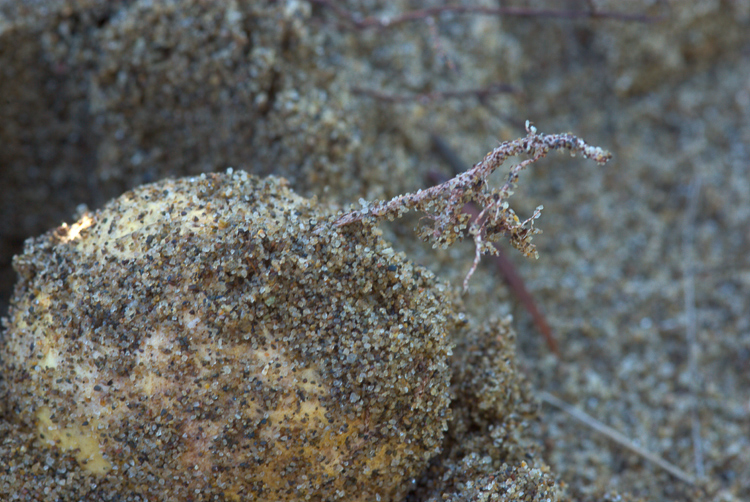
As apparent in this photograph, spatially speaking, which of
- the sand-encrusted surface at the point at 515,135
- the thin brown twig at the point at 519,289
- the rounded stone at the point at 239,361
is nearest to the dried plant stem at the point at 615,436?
the sand-encrusted surface at the point at 515,135

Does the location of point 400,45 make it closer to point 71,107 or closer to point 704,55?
point 71,107

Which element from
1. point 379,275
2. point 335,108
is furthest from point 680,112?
point 379,275

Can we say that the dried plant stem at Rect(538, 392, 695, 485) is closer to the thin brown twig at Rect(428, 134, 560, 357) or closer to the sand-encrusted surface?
the sand-encrusted surface

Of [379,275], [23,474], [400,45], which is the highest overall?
[400,45]

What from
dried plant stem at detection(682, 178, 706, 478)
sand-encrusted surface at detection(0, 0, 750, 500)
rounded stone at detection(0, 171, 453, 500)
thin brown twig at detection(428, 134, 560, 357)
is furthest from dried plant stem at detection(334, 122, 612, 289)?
dried plant stem at detection(682, 178, 706, 478)

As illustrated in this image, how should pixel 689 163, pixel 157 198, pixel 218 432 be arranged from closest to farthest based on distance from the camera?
pixel 218 432 → pixel 157 198 → pixel 689 163

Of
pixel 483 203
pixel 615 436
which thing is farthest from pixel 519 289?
pixel 483 203

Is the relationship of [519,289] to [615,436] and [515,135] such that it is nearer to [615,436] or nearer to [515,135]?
[615,436]
